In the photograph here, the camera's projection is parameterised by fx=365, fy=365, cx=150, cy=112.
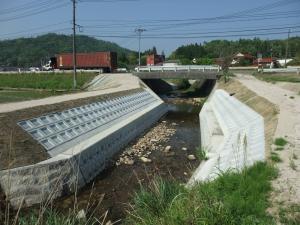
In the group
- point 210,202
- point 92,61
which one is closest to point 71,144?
point 210,202

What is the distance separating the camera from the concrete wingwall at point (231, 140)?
13.7 m

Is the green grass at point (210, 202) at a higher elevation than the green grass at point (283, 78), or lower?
lower

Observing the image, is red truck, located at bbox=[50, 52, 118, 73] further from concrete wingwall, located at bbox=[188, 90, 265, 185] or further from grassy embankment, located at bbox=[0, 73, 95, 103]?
concrete wingwall, located at bbox=[188, 90, 265, 185]

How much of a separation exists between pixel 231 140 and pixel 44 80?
49687 millimetres

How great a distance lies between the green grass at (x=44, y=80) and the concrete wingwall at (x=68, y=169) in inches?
1262

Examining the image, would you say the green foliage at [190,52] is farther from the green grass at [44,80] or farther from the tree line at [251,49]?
the green grass at [44,80]

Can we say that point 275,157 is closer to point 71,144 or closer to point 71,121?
point 71,144

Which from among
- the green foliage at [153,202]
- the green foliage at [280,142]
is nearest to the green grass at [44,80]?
the green foliage at [280,142]

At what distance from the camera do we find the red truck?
70750 mm

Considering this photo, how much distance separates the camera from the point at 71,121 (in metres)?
22.2

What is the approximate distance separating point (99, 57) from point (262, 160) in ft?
202

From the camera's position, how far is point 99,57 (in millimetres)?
71250

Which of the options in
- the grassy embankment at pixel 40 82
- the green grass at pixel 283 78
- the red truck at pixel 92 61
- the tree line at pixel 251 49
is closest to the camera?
the green grass at pixel 283 78

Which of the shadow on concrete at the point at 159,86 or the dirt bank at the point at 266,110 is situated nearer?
the dirt bank at the point at 266,110
